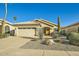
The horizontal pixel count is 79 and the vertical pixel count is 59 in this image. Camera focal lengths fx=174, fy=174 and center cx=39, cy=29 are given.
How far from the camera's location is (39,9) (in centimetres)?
2559

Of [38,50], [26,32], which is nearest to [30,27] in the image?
[26,32]

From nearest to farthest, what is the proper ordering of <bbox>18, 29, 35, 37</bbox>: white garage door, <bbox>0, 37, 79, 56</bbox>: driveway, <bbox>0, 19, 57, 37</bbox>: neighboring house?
1. <bbox>0, 37, 79, 56</bbox>: driveway
2. <bbox>18, 29, 35, 37</bbox>: white garage door
3. <bbox>0, 19, 57, 37</bbox>: neighboring house

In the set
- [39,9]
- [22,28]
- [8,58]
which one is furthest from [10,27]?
[8,58]

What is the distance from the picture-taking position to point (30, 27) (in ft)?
95.2

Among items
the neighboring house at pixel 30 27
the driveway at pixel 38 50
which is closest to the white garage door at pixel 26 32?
the neighboring house at pixel 30 27

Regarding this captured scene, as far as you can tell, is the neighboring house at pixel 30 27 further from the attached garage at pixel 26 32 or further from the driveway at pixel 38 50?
the driveway at pixel 38 50

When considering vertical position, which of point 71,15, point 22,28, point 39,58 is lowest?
point 39,58

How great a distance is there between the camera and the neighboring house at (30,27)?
2740 centimetres

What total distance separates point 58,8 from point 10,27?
9.53m

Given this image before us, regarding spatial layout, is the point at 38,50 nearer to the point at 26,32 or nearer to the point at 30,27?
the point at 26,32

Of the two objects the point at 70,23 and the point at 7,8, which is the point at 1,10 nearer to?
the point at 7,8

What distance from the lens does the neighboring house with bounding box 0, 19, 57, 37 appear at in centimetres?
2740

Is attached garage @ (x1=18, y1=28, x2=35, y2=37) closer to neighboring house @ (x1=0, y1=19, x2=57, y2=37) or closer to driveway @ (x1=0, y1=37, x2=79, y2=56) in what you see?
neighboring house @ (x1=0, y1=19, x2=57, y2=37)

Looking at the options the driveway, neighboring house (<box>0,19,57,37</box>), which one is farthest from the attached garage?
the driveway
